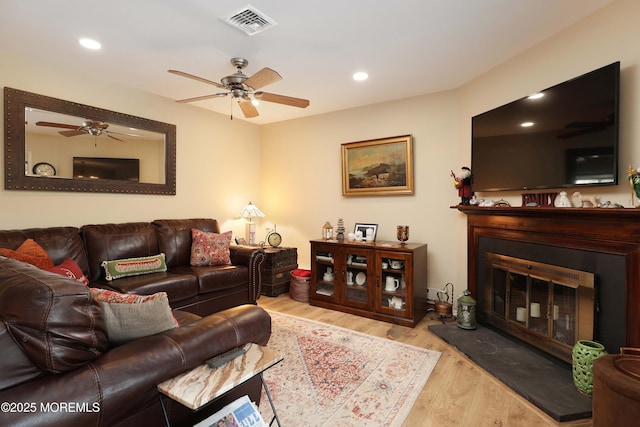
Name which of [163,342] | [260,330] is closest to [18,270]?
[163,342]

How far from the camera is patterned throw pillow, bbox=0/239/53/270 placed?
2352mm

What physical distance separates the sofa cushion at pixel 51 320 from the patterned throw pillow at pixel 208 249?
8.21 ft

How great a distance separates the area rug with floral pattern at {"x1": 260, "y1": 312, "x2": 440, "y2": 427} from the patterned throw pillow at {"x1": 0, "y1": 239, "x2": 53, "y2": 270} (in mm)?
1934

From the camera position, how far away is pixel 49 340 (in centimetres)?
95

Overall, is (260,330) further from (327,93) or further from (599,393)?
(327,93)

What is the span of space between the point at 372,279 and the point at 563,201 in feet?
6.16

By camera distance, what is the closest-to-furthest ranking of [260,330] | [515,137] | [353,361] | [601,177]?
[260,330] < [601,177] < [353,361] < [515,137]

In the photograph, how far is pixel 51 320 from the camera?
3.17 ft

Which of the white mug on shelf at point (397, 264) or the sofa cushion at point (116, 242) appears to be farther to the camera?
the white mug on shelf at point (397, 264)

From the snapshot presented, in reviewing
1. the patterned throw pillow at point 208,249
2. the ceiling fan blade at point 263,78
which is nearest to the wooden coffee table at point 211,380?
the ceiling fan blade at point 263,78

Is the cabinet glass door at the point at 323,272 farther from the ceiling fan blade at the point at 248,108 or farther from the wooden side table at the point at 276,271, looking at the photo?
the ceiling fan blade at the point at 248,108

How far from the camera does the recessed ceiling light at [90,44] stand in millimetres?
2519

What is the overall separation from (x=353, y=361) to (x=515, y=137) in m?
2.32

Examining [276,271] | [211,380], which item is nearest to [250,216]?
[276,271]
